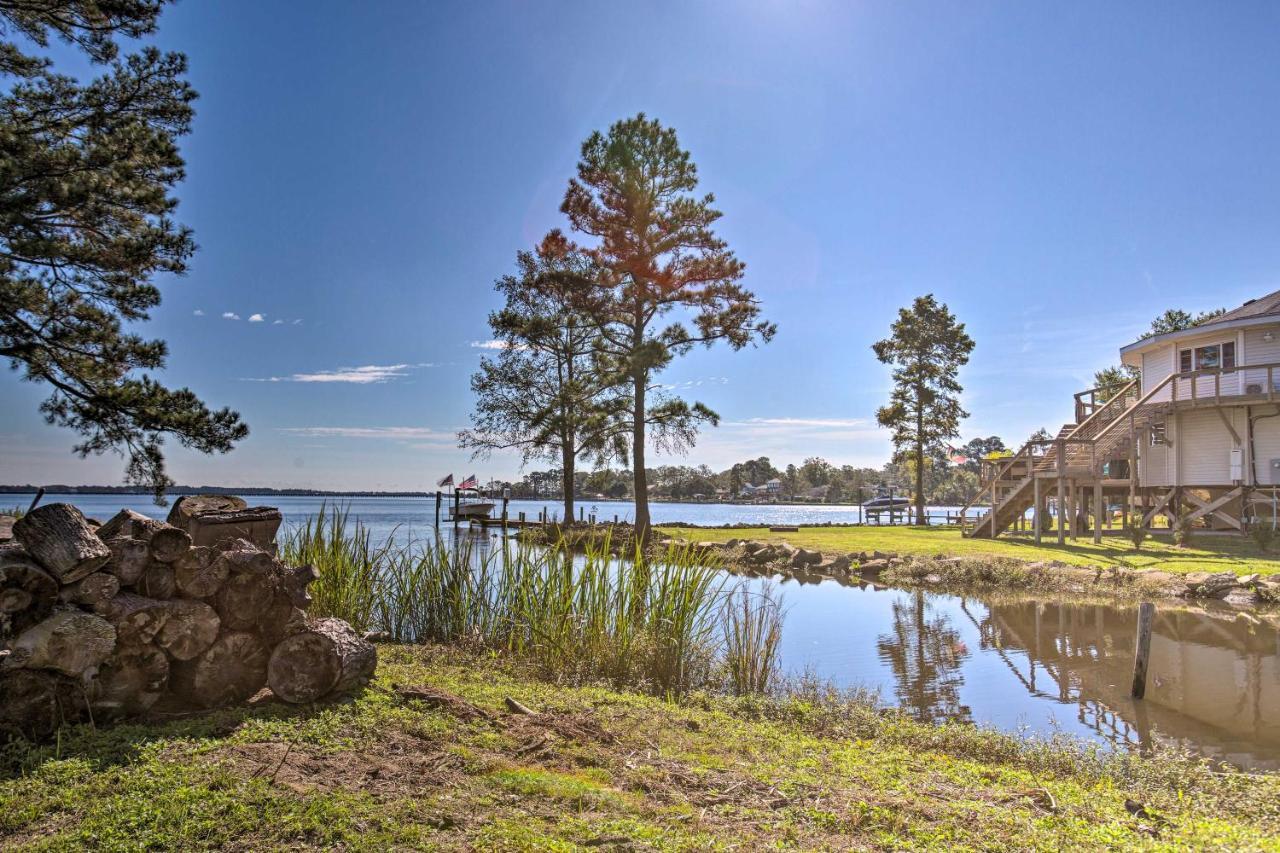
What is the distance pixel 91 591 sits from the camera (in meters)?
4.72

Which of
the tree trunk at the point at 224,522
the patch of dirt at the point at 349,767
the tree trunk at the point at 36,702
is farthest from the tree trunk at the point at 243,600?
the tree trunk at the point at 224,522

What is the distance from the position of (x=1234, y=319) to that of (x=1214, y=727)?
21.0 m

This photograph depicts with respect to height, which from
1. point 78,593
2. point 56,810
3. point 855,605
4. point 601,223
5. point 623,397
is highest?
point 601,223

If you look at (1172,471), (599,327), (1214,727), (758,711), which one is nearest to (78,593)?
(758,711)

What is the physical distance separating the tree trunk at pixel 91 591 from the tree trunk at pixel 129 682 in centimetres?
32

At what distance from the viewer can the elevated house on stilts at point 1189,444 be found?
21.9 meters

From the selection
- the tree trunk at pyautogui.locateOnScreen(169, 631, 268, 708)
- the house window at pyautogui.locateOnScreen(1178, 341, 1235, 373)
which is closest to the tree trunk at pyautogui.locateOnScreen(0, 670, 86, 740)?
the tree trunk at pyautogui.locateOnScreen(169, 631, 268, 708)

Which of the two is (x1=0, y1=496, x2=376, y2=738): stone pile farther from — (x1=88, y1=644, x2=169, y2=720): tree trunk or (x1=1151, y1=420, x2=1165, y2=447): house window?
(x1=1151, y1=420, x2=1165, y2=447): house window

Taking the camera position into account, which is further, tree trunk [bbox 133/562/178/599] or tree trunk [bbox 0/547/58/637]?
tree trunk [bbox 133/562/178/599]

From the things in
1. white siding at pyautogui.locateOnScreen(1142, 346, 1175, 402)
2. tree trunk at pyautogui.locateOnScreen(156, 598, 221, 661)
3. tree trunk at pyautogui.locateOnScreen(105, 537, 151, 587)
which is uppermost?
white siding at pyautogui.locateOnScreen(1142, 346, 1175, 402)

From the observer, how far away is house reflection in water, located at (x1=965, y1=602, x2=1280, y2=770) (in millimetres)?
7266

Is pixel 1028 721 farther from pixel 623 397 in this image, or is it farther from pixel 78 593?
pixel 623 397

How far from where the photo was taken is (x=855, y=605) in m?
14.9

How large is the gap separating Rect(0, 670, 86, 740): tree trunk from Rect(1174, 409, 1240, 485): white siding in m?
27.4
